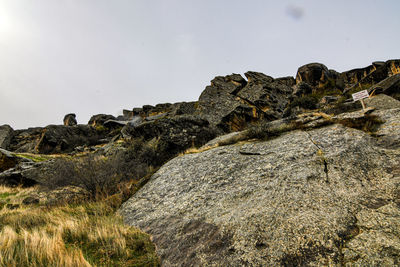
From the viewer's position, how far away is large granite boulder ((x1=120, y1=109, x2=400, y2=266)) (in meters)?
2.62

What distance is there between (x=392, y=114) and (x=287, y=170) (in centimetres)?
494

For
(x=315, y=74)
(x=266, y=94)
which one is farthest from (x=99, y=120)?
(x=315, y=74)

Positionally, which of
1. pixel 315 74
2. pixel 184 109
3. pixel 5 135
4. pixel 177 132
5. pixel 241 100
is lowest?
pixel 177 132

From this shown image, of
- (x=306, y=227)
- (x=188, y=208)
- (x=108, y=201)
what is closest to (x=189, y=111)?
(x=108, y=201)

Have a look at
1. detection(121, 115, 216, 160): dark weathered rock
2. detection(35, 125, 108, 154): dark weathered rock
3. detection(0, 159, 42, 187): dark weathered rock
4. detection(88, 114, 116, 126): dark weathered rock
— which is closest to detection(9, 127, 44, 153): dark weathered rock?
detection(88, 114, 116, 126): dark weathered rock

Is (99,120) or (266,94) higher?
(99,120)

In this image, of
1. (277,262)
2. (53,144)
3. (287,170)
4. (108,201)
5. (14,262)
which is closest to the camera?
(277,262)

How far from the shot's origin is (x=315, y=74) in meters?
37.6

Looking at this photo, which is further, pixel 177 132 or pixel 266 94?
pixel 266 94

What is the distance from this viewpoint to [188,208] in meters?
5.04

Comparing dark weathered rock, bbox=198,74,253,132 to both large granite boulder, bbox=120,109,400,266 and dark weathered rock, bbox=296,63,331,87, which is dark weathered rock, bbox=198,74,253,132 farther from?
dark weathered rock, bbox=296,63,331,87

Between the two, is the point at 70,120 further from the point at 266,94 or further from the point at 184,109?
the point at 266,94

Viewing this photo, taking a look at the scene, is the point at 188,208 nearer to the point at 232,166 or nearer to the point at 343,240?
the point at 232,166

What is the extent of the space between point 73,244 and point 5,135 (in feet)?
158
